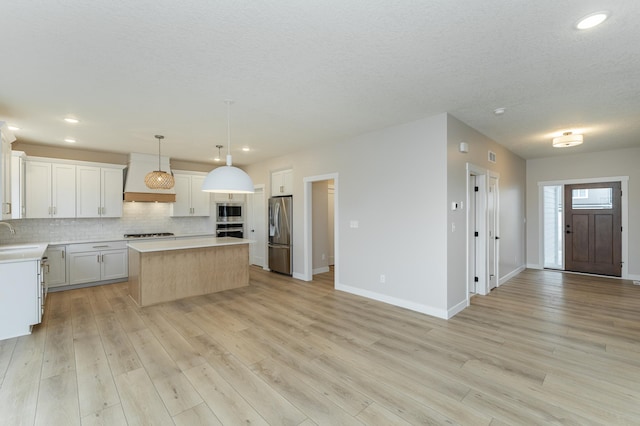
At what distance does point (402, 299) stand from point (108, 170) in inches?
236

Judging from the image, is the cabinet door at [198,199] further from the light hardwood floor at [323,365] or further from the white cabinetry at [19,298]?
the white cabinetry at [19,298]

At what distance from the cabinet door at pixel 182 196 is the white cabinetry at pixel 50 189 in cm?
176

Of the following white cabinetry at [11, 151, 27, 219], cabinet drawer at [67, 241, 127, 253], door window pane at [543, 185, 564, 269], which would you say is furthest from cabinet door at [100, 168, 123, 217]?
door window pane at [543, 185, 564, 269]

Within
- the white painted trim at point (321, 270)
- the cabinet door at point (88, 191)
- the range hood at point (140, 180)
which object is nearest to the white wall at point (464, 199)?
the white painted trim at point (321, 270)

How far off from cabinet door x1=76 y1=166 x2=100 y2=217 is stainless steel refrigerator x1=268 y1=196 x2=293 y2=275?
3361mm

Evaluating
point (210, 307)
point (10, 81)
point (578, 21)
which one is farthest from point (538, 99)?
point (10, 81)

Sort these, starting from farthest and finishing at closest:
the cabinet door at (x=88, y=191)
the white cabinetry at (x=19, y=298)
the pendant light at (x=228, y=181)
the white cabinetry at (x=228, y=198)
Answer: the white cabinetry at (x=228, y=198) < the cabinet door at (x=88, y=191) < the pendant light at (x=228, y=181) < the white cabinetry at (x=19, y=298)

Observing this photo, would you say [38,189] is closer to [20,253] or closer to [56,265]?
[56,265]

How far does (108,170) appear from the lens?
5.81 metres

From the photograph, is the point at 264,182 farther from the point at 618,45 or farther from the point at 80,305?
the point at 618,45

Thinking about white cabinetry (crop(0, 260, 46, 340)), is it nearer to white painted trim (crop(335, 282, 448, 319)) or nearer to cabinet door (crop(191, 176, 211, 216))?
cabinet door (crop(191, 176, 211, 216))

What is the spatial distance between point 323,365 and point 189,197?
17.8 feet

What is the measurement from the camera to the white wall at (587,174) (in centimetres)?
581

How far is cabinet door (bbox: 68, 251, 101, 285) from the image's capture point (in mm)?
5234
